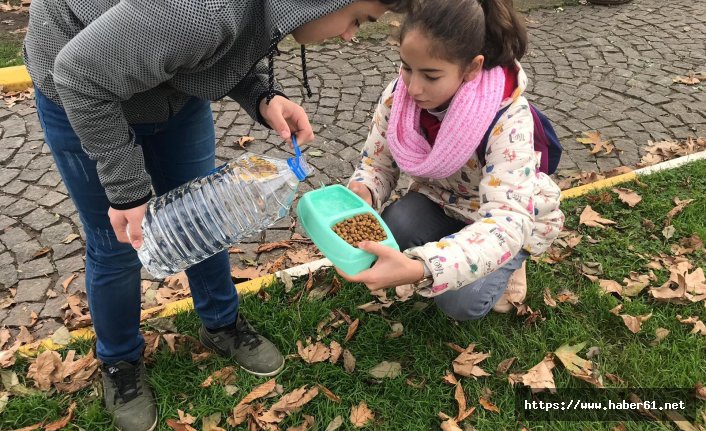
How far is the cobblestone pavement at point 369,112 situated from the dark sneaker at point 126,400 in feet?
2.57

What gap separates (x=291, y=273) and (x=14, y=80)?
12.3ft

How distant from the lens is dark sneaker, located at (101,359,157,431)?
254cm

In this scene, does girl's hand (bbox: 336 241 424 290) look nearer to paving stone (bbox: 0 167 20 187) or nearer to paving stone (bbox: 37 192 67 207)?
paving stone (bbox: 37 192 67 207)

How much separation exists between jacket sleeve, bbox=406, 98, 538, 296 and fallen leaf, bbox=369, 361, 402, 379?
27.7 inches

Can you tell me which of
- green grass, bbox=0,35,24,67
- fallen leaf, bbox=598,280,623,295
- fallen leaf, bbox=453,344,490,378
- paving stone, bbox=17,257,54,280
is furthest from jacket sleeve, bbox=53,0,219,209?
green grass, bbox=0,35,24,67

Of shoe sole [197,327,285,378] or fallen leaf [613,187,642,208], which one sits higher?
fallen leaf [613,187,642,208]

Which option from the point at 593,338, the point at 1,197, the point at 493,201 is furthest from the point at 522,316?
the point at 1,197

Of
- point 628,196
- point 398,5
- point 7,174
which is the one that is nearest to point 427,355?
point 398,5

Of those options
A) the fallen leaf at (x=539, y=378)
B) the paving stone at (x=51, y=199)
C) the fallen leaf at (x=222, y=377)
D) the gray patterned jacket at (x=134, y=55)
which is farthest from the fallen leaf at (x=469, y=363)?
the paving stone at (x=51, y=199)

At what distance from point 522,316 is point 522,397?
53cm

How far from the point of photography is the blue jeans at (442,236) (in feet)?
9.23

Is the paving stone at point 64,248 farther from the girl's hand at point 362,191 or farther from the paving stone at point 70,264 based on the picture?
the girl's hand at point 362,191

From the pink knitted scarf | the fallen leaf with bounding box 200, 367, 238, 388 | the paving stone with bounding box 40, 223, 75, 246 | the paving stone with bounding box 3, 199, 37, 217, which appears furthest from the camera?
the paving stone with bounding box 3, 199, 37, 217

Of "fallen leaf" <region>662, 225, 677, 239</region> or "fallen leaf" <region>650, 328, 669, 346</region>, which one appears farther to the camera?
"fallen leaf" <region>662, 225, 677, 239</region>
